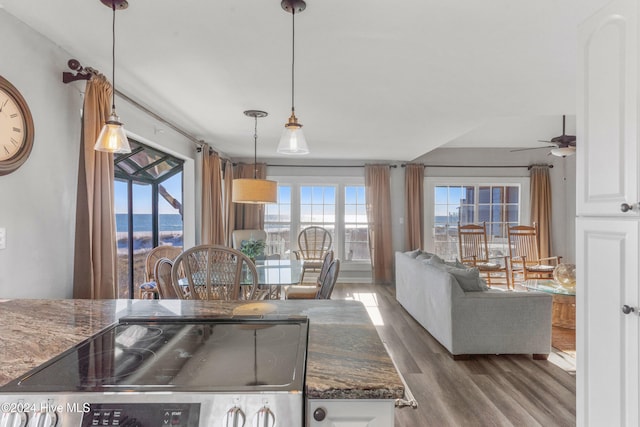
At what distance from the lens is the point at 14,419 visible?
30.3 inches

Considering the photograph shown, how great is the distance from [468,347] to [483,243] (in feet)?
11.5

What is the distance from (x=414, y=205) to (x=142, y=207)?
4.51m

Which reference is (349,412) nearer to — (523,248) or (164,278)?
(164,278)

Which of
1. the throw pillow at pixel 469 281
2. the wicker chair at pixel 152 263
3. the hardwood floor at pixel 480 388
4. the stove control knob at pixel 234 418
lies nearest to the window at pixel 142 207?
the wicker chair at pixel 152 263

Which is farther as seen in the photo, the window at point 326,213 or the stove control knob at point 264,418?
the window at point 326,213

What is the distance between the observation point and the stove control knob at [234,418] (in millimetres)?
782

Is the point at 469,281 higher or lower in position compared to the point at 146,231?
lower

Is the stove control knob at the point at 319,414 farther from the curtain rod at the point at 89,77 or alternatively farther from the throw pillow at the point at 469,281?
the throw pillow at the point at 469,281

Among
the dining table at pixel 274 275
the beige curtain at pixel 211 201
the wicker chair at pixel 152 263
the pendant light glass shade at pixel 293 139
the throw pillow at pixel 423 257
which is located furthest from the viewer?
the beige curtain at pixel 211 201

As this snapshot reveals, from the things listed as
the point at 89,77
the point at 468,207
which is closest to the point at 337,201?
the point at 468,207

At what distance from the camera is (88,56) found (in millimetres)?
2256

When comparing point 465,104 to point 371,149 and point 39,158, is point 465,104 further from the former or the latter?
point 39,158

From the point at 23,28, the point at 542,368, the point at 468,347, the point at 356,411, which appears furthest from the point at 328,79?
the point at 542,368

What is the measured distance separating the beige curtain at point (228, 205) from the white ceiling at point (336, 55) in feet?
6.57
